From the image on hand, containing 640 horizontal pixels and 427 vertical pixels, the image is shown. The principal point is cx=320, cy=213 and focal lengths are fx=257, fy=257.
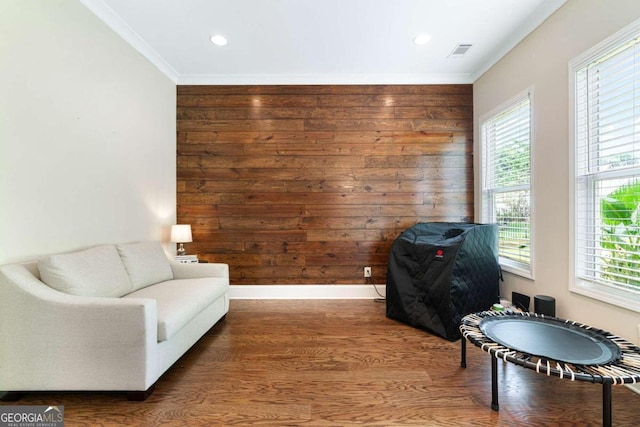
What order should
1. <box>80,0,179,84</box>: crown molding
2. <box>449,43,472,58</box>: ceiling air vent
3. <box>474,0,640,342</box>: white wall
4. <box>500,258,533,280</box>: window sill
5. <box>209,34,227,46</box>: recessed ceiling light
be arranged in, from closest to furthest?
<box>474,0,640,342</box>: white wall, <box>80,0,179,84</box>: crown molding, <box>500,258,533,280</box>: window sill, <box>209,34,227,46</box>: recessed ceiling light, <box>449,43,472,58</box>: ceiling air vent

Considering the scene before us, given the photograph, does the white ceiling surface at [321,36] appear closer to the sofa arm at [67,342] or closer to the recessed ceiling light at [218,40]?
the recessed ceiling light at [218,40]

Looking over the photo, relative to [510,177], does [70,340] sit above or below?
below

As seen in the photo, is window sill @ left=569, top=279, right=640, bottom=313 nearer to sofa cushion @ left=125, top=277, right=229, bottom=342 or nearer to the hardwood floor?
the hardwood floor

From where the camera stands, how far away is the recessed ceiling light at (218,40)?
2.55 meters

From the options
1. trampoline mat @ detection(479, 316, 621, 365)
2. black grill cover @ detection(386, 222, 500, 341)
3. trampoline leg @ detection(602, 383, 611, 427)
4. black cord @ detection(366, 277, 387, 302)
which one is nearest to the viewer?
trampoline leg @ detection(602, 383, 611, 427)

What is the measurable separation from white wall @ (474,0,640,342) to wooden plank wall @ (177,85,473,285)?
3.30 ft

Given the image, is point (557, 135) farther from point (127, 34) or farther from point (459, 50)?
point (127, 34)

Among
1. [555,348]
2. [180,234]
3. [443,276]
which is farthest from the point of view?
[180,234]

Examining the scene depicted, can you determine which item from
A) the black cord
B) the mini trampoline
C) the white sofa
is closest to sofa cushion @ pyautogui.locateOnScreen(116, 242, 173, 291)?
the white sofa

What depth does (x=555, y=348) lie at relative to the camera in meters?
1.43

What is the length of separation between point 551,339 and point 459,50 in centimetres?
279

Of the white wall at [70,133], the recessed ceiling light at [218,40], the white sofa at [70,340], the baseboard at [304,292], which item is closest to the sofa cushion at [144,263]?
the white wall at [70,133]

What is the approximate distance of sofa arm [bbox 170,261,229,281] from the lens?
104 inches

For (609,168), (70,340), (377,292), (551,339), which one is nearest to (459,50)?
(609,168)
